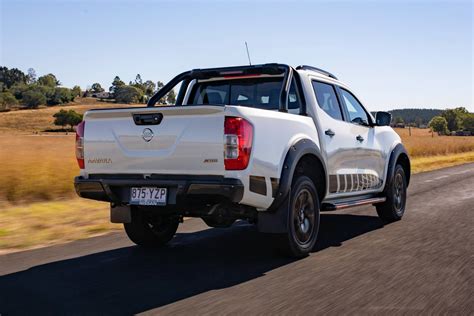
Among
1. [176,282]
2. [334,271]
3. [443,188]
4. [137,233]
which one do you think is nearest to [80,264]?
[137,233]

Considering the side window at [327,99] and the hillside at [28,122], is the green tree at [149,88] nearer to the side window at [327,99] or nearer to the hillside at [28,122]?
the hillside at [28,122]

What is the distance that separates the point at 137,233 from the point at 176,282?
1679 mm

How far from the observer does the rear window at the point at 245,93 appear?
6.43 metres

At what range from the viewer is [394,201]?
7984 mm

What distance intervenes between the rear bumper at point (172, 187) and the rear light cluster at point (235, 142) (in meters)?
0.15

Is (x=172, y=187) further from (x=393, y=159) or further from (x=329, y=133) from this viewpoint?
(x=393, y=159)

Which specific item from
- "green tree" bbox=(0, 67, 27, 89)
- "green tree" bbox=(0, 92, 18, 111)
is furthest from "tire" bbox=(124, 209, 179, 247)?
"green tree" bbox=(0, 67, 27, 89)

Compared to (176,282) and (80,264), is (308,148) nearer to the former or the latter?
(176,282)

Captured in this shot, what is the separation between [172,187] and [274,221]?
1.02 meters

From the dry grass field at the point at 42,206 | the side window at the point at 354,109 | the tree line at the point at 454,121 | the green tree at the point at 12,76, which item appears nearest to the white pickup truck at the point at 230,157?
the side window at the point at 354,109

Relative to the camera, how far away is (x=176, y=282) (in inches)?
184

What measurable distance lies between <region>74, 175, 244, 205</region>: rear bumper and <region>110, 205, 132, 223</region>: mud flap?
0.16m

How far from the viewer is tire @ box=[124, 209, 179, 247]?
616 centimetres

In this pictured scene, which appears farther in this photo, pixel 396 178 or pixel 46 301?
pixel 396 178
